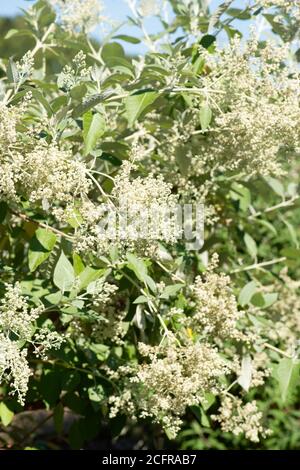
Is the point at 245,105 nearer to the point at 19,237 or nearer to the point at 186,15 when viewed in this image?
the point at 186,15

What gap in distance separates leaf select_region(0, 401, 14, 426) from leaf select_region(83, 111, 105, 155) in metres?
0.84

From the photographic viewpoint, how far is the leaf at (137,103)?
1.73 metres

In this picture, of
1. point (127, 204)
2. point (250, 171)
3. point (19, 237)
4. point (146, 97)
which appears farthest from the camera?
point (19, 237)

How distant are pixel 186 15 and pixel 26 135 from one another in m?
0.97

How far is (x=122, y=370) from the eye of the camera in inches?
71.8

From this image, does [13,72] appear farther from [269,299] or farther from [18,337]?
[269,299]

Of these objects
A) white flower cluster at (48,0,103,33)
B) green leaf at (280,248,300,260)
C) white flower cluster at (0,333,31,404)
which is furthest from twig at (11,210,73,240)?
green leaf at (280,248,300,260)

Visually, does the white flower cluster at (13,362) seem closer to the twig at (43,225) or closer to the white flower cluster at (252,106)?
the twig at (43,225)

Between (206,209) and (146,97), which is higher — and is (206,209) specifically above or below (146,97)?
below

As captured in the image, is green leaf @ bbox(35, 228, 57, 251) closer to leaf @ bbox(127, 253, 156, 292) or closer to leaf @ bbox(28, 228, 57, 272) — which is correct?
leaf @ bbox(28, 228, 57, 272)

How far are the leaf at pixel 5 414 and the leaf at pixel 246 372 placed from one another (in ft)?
2.24

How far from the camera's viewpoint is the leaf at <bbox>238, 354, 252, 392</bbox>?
6.81 feet
